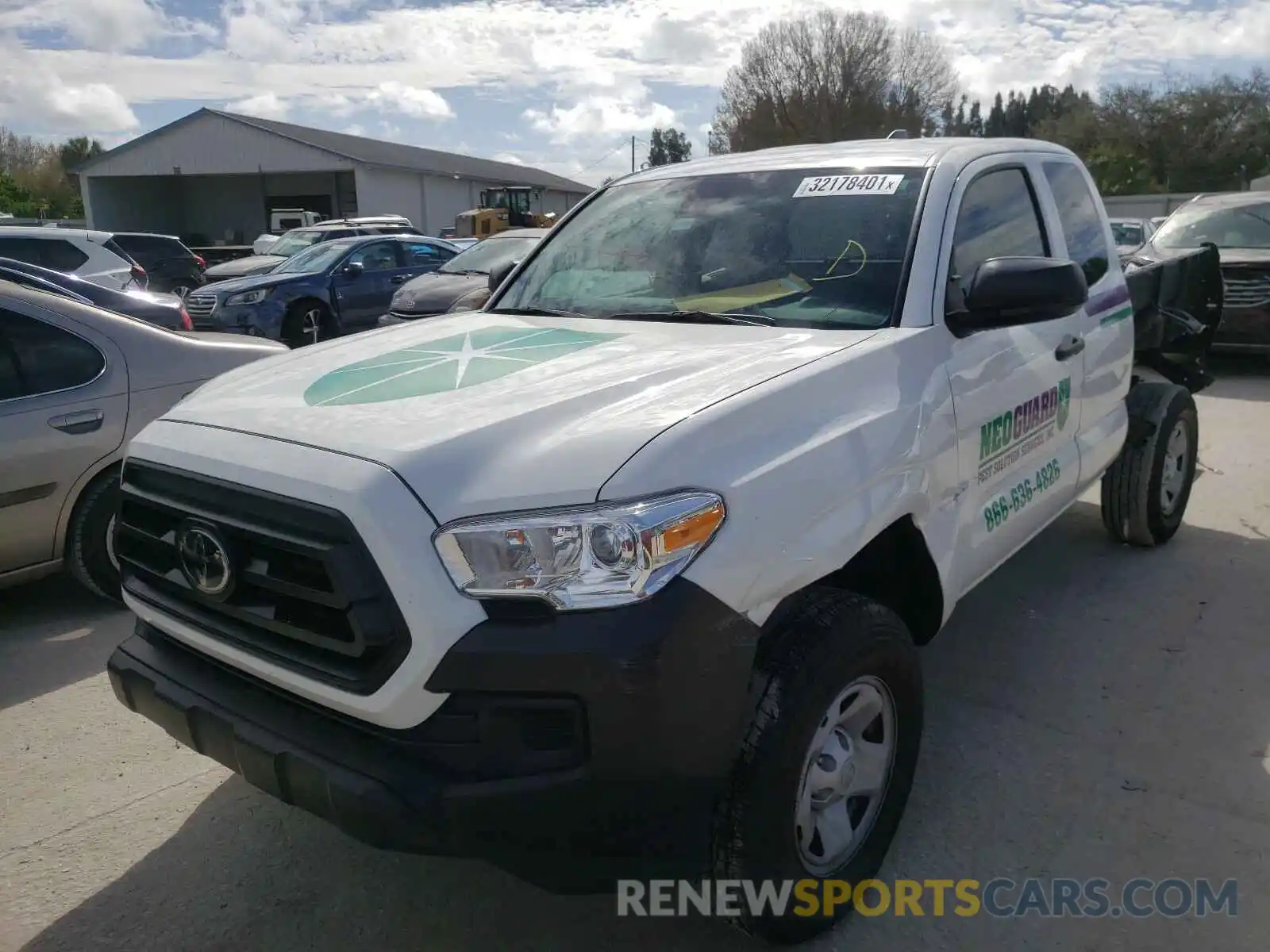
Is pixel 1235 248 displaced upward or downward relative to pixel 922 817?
upward

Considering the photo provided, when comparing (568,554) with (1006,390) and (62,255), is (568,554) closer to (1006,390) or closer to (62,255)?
(1006,390)

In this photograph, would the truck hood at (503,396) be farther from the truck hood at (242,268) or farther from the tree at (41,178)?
the tree at (41,178)

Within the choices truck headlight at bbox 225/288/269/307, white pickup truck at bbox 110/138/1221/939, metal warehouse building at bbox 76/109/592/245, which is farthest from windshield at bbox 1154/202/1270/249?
metal warehouse building at bbox 76/109/592/245

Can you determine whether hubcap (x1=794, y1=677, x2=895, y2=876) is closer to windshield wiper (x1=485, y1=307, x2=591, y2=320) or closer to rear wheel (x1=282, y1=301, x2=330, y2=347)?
windshield wiper (x1=485, y1=307, x2=591, y2=320)

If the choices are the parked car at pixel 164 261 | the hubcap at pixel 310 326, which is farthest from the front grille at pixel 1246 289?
the parked car at pixel 164 261

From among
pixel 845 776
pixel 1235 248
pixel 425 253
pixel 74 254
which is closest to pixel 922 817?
pixel 845 776

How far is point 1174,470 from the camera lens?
5227mm

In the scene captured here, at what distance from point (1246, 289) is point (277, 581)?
420 inches

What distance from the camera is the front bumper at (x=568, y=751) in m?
1.93

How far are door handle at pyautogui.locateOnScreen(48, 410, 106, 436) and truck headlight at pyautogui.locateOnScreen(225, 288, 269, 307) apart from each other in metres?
9.01

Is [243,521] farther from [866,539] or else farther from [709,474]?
[866,539]

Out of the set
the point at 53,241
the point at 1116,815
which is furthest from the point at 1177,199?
the point at 1116,815

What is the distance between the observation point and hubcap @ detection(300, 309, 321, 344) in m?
13.4

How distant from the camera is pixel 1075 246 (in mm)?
4145
